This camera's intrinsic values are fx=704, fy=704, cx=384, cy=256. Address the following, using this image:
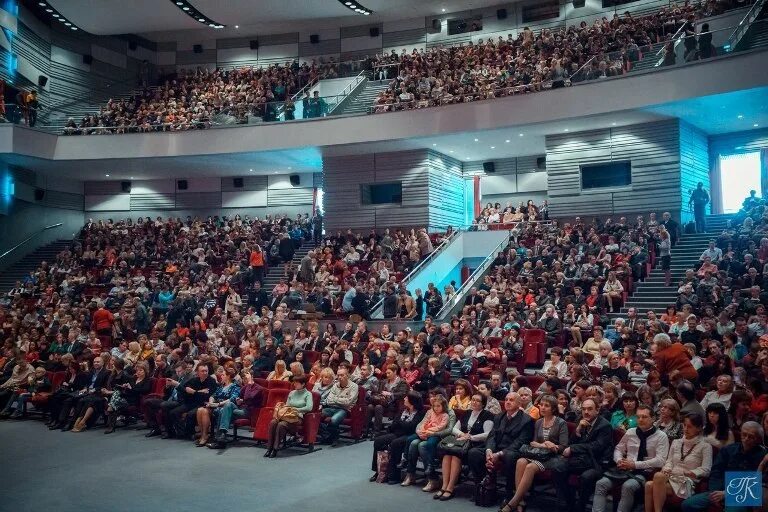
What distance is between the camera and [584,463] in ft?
21.5

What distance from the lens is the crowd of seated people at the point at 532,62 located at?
684 inches

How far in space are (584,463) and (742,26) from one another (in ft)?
42.2

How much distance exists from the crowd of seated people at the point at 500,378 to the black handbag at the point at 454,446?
2 centimetres

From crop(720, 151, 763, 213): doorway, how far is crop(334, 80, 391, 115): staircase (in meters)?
10.1

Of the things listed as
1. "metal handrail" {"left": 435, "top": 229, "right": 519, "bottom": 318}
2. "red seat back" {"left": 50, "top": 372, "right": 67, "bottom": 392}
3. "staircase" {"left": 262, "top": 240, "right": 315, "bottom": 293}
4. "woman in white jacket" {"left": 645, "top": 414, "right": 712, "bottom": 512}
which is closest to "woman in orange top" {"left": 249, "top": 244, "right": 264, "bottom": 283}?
"staircase" {"left": 262, "top": 240, "right": 315, "bottom": 293}

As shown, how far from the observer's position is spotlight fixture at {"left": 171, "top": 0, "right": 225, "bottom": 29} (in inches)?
916

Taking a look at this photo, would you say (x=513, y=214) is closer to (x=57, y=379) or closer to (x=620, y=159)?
(x=620, y=159)

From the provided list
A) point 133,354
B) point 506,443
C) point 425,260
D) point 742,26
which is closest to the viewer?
point 506,443

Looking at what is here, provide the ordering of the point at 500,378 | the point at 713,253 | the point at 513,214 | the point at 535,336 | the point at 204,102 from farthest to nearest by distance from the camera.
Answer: the point at 204,102, the point at 513,214, the point at 713,253, the point at 535,336, the point at 500,378

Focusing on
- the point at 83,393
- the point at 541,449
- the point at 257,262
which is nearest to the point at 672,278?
the point at 541,449

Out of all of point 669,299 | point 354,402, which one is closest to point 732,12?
point 669,299

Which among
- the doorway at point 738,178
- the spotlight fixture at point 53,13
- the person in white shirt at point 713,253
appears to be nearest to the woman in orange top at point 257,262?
the person in white shirt at point 713,253

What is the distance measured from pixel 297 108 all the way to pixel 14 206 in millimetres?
10120

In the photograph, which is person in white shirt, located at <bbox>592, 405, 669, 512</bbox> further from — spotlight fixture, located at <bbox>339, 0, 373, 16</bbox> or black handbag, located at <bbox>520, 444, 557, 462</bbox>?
spotlight fixture, located at <bbox>339, 0, 373, 16</bbox>
